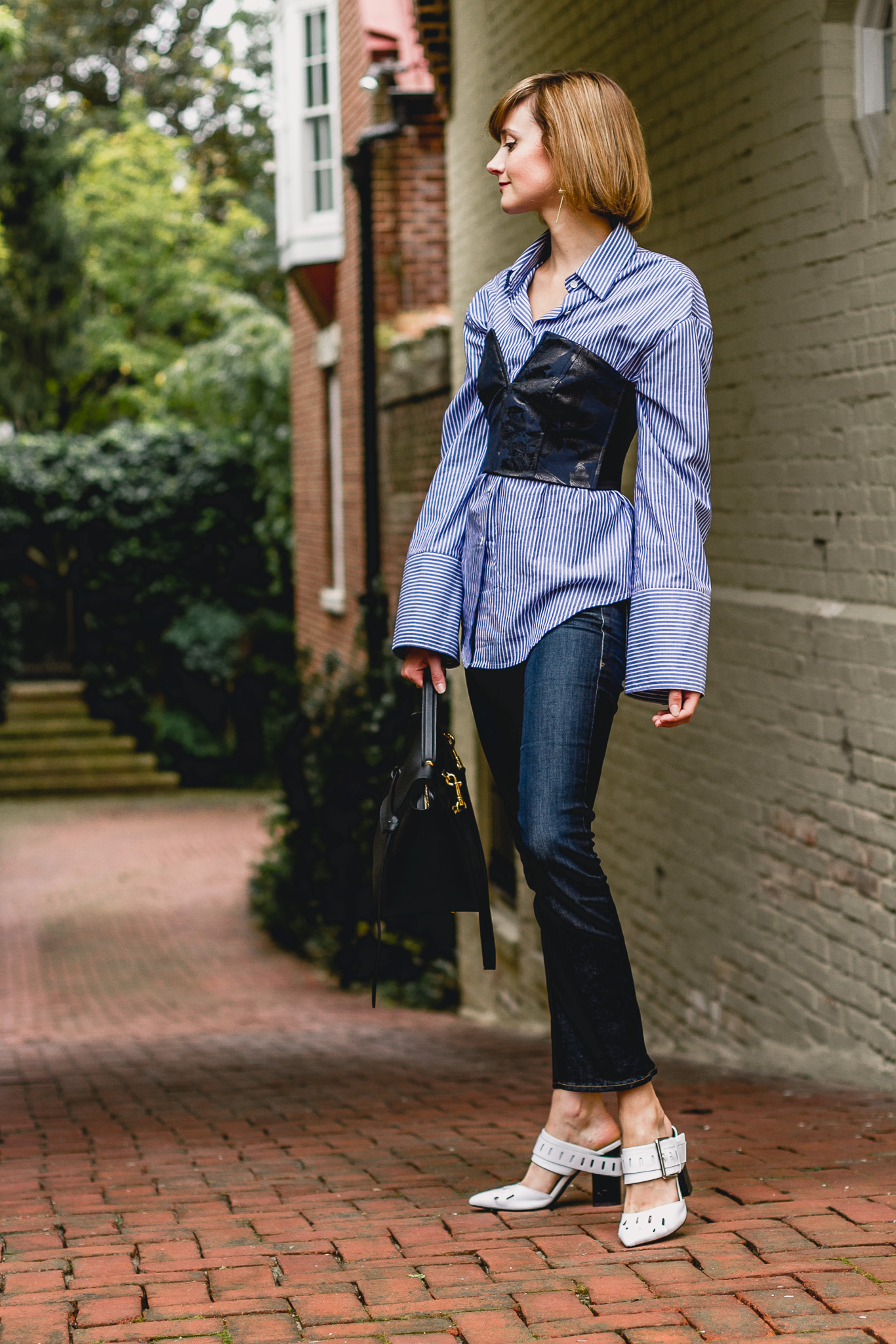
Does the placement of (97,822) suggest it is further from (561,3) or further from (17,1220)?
(17,1220)

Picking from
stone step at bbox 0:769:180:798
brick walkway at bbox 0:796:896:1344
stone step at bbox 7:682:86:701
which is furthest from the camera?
stone step at bbox 7:682:86:701

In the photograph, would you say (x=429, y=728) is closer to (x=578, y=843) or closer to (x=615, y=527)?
(x=578, y=843)

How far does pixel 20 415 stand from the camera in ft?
84.3

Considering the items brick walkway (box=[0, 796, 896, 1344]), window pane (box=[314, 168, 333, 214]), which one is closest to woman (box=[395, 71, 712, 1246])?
brick walkway (box=[0, 796, 896, 1344])

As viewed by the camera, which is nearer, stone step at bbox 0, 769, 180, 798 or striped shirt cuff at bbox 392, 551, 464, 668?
striped shirt cuff at bbox 392, 551, 464, 668

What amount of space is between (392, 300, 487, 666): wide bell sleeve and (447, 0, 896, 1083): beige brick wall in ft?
5.42

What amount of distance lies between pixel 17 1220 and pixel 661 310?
2.22m

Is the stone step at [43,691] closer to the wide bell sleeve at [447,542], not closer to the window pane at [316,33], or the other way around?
the window pane at [316,33]

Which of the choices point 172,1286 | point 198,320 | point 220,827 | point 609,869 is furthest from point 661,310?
point 198,320

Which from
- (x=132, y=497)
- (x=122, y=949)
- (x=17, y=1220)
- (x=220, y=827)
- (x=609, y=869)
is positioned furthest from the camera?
(x=132, y=497)

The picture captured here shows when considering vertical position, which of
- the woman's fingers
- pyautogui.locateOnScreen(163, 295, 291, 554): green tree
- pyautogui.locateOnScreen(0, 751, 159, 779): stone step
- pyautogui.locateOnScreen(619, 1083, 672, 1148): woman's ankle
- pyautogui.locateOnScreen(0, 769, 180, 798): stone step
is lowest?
pyautogui.locateOnScreen(0, 769, 180, 798): stone step

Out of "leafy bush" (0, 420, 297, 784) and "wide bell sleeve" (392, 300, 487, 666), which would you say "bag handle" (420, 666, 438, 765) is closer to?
"wide bell sleeve" (392, 300, 487, 666)

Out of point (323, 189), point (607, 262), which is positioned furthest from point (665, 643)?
point (323, 189)

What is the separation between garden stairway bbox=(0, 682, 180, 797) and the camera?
2048 centimetres
